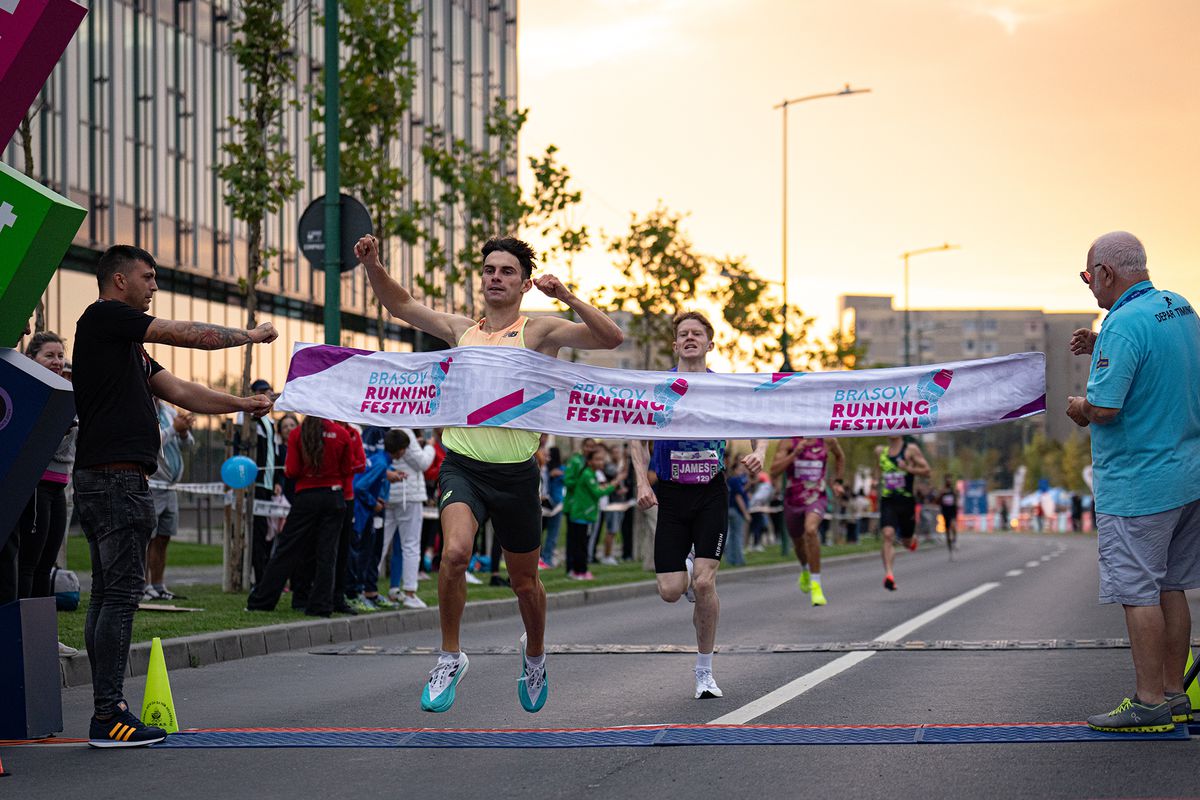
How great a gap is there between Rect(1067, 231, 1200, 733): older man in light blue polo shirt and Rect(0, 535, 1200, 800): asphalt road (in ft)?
1.51

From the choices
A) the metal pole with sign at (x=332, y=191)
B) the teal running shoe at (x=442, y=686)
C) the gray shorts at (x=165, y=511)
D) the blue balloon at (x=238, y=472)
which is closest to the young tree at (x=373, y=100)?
the metal pole with sign at (x=332, y=191)

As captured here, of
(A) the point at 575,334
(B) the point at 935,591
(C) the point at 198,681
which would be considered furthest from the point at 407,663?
(B) the point at 935,591

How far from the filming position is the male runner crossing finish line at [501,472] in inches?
282

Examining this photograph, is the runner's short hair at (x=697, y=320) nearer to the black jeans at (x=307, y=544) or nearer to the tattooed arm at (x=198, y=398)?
the tattooed arm at (x=198, y=398)

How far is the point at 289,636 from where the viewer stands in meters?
12.7

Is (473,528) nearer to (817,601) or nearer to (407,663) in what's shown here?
(407,663)

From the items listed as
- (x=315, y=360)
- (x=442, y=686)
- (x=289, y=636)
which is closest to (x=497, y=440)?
(x=442, y=686)

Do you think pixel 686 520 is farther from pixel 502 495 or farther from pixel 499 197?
pixel 499 197

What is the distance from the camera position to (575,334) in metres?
7.77

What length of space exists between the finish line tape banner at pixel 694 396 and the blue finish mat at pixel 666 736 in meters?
1.56

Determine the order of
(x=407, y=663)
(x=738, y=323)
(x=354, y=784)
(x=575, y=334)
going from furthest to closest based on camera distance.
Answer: (x=738, y=323) → (x=407, y=663) → (x=575, y=334) → (x=354, y=784)

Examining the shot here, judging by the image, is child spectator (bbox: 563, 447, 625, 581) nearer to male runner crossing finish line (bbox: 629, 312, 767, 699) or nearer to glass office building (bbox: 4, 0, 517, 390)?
glass office building (bbox: 4, 0, 517, 390)

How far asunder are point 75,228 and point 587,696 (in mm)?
3797

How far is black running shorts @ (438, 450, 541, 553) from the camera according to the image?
24.1 ft
